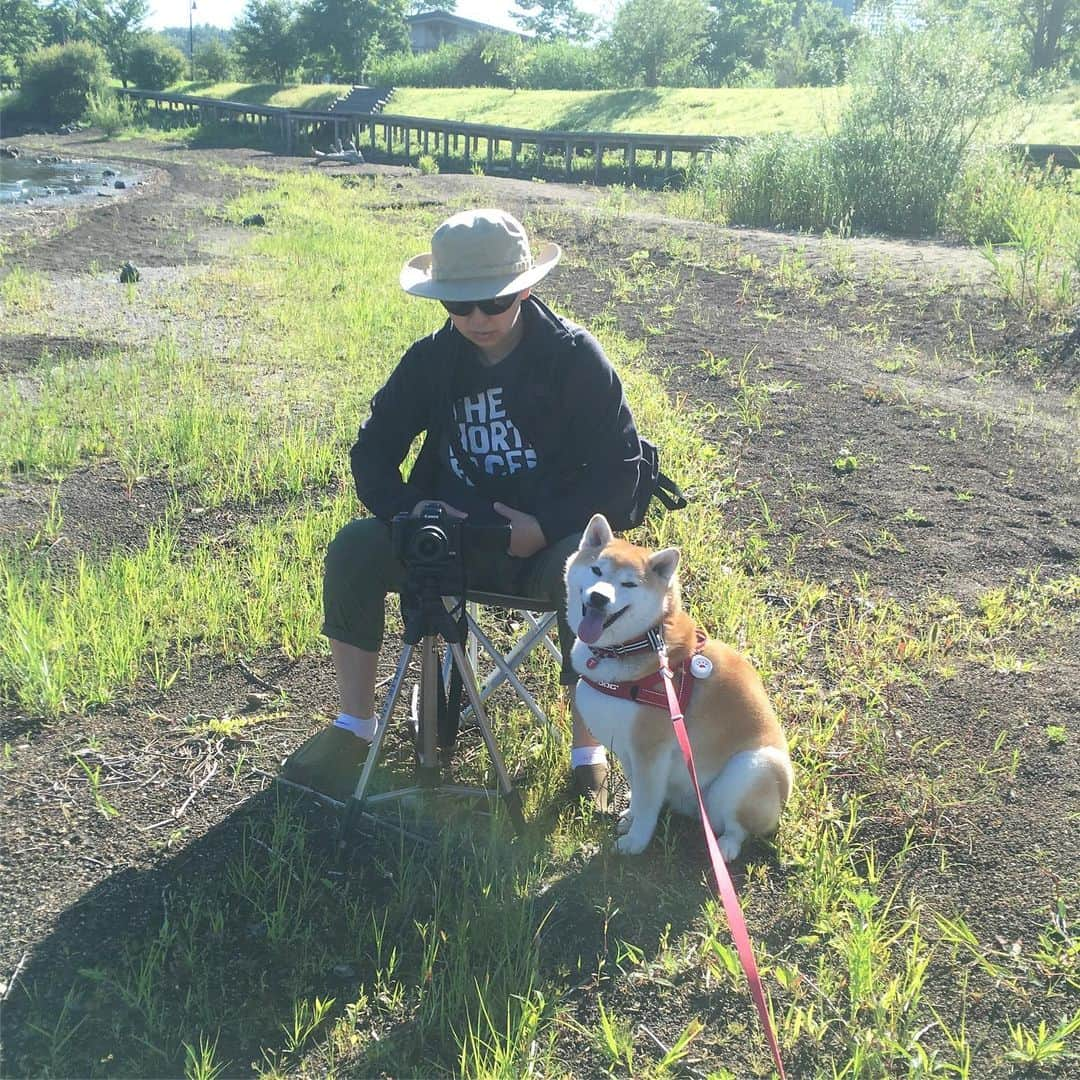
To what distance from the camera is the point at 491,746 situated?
110 inches

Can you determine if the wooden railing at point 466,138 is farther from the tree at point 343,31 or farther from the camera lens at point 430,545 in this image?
the camera lens at point 430,545

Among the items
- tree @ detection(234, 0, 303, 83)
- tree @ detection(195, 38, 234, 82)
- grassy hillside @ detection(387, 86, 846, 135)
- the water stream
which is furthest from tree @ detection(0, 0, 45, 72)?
the water stream

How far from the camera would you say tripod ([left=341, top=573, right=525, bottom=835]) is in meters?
2.64

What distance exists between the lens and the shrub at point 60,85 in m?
48.0

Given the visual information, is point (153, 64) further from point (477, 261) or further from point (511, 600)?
point (511, 600)

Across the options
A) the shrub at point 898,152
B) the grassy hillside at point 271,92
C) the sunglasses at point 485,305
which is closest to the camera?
the sunglasses at point 485,305

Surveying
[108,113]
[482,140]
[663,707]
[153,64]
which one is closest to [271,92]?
[108,113]

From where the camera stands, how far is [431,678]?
285 cm

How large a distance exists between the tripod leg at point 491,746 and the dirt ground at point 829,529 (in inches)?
32.5

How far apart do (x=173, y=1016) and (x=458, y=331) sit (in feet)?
7.11

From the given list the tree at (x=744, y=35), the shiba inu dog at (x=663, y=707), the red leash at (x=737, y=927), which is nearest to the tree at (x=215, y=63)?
the tree at (x=744, y=35)

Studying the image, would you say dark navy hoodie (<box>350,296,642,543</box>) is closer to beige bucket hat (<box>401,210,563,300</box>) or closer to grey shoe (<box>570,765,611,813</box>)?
beige bucket hat (<box>401,210,563,300</box>)

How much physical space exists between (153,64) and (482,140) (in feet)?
99.9

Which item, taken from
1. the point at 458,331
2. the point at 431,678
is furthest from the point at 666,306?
the point at 431,678
